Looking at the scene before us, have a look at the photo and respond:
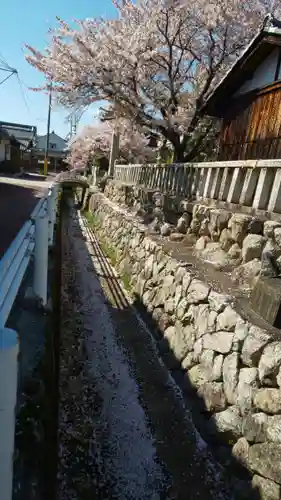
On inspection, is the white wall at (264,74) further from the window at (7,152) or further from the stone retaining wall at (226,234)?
the window at (7,152)

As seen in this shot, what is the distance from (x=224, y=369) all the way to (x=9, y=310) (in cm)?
247

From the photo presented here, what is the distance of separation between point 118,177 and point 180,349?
46.7 feet

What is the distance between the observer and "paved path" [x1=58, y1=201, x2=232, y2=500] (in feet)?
10.6

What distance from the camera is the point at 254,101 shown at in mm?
9312

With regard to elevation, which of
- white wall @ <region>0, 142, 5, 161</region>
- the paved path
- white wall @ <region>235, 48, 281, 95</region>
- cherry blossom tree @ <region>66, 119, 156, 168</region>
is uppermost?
white wall @ <region>235, 48, 281, 95</region>

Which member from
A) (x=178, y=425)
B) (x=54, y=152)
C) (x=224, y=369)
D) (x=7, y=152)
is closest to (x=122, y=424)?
(x=178, y=425)

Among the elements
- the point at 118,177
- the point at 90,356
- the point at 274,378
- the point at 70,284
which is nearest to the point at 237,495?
the point at 274,378

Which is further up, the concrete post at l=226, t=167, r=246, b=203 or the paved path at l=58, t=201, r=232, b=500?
the concrete post at l=226, t=167, r=246, b=203

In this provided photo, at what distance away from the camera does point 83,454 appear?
3498 mm

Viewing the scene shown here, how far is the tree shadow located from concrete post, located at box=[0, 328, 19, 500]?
2289 mm

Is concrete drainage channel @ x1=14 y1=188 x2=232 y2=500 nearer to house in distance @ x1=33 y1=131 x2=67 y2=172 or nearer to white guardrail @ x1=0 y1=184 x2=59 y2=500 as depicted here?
white guardrail @ x1=0 y1=184 x2=59 y2=500

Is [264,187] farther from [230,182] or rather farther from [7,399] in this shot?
[7,399]

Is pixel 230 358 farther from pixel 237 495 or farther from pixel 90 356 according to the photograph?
pixel 90 356

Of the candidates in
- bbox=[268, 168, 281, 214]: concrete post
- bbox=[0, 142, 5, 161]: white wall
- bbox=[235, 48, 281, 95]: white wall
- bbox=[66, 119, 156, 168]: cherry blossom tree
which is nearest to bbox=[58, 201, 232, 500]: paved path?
bbox=[268, 168, 281, 214]: concrete post
